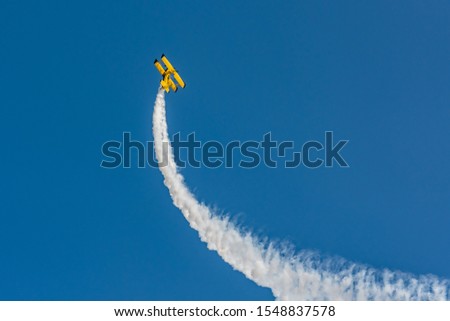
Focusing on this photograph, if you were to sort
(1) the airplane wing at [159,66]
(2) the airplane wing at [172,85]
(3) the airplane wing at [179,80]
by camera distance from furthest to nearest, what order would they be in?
(2) the airplane wing at [172,85] → (3) the airplane wing at [179,80] → (1) the airplane wing at [159,66]

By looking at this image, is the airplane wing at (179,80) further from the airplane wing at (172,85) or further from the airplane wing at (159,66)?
the airplane wing at (159,66)

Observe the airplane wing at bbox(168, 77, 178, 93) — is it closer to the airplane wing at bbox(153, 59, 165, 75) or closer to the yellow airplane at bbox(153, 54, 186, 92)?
the yellow airplane at bbox(153, 54, 186, 92)

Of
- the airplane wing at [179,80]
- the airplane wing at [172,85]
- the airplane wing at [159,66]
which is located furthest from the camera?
the airplane wing at [172,85]

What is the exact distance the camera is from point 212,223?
58812mm

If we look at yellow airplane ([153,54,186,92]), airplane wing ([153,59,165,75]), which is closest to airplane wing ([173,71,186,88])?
yellow airplane ([153,54,186,92])

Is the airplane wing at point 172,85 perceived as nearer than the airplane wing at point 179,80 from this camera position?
No

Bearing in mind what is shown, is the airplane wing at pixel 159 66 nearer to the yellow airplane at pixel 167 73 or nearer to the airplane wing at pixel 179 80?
the yellow airplane at pixel 167 73

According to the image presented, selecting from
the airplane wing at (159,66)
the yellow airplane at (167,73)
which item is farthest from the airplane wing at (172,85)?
the airplane wing at (159,66)

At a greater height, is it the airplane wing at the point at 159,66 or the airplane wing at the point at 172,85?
the airplane wing at the point at 159,66

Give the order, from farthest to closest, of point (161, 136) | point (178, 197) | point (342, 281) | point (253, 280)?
1. point (161, 136)
2. point (178, 197)
3. point (253, 280)
4. point (342, 281)

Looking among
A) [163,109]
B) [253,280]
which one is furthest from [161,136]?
[253,280]

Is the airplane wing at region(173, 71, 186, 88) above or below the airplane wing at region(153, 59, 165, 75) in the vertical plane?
below
